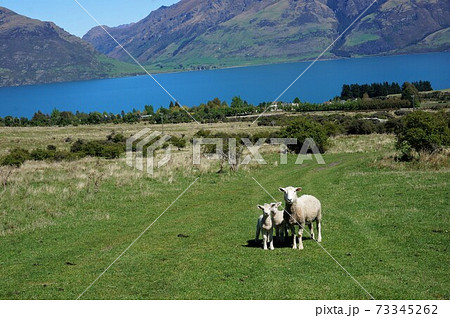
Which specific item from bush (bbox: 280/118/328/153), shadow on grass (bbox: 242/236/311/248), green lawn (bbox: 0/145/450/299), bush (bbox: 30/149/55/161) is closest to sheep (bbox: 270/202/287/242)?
shadow on grass (bbox: 242/236/311/248)

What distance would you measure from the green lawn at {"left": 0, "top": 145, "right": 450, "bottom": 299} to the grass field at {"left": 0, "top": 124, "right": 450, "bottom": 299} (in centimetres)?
4

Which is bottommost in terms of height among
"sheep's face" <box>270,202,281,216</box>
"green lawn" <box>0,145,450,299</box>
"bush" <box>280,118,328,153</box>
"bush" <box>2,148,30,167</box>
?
"green lawn" <box>0,145,450,299</box>

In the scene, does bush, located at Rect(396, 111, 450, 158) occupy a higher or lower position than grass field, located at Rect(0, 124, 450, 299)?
higher

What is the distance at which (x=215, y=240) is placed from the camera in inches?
577

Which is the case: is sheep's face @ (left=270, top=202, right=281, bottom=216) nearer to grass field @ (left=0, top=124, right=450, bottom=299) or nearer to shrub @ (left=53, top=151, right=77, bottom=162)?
grass field @ (left=0, top=124, right=450, bottom=299)

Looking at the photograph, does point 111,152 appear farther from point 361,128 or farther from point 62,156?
point 361,128

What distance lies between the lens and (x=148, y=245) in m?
14.6

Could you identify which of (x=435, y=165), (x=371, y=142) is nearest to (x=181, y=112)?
(x=371, y=142)

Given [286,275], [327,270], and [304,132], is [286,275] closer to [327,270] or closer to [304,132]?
[327,270]

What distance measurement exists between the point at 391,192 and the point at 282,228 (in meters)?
8.62

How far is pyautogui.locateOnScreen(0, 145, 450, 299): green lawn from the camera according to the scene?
10.3 m

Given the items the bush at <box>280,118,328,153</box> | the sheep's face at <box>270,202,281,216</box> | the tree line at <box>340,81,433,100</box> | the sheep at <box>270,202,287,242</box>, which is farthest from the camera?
the tree line at <box>340,81,433,100</box>

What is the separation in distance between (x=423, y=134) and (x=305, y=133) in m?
11.9

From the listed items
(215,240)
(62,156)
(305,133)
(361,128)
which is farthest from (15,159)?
(361,128)
